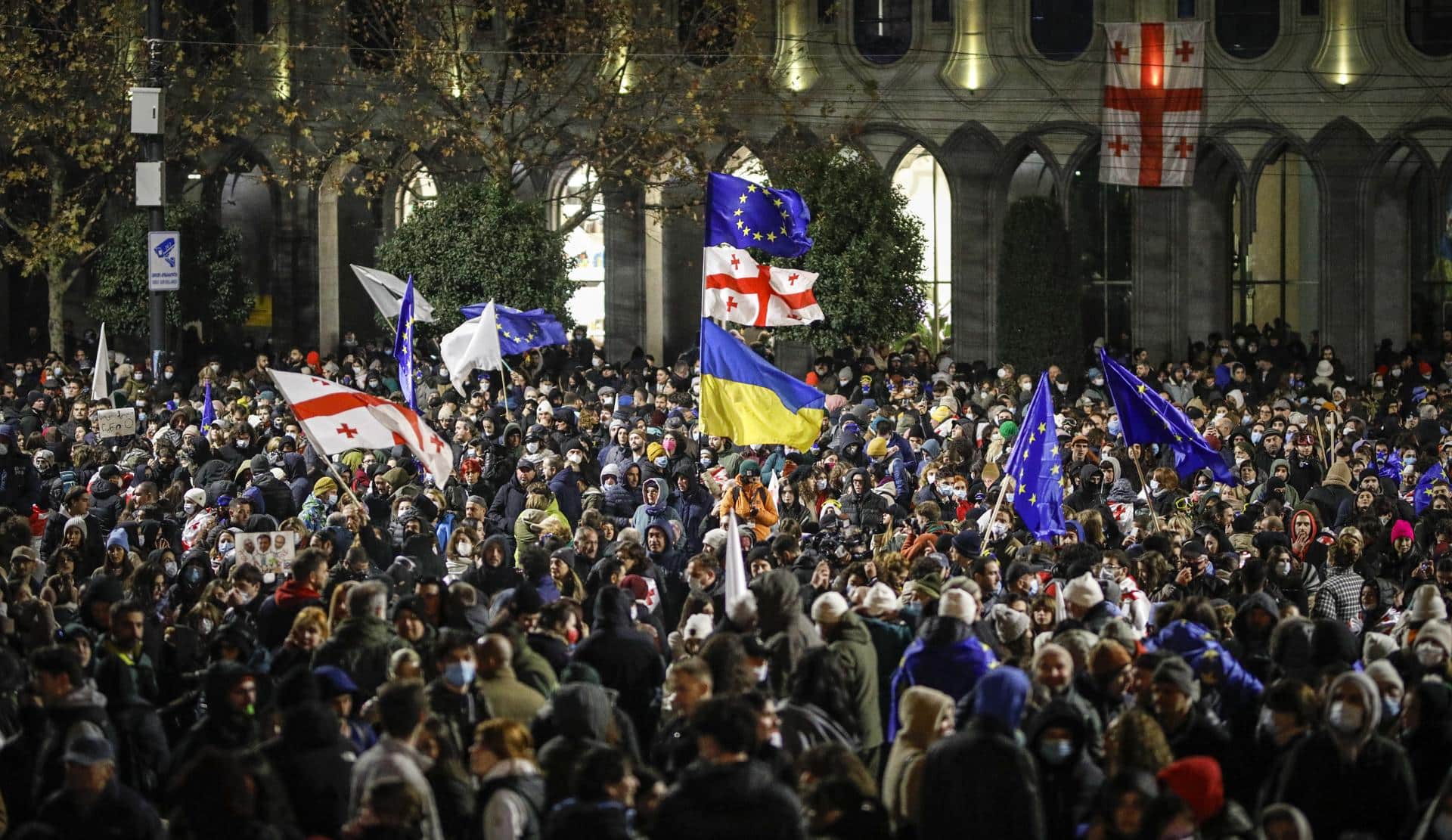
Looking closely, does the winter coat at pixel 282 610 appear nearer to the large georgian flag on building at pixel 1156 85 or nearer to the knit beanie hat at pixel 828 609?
the knit beanie hat at pixel 828 609

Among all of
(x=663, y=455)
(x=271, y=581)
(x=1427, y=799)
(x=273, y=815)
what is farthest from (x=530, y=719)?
(x=663, y=455)

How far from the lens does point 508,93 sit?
119ft

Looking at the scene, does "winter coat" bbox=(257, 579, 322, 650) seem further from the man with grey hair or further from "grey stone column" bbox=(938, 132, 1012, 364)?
"grey stone column" bbox=(938, 132, 1012, 364)

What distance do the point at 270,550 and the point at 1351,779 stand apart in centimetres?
787

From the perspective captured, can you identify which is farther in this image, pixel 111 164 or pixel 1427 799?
pixel 111 164

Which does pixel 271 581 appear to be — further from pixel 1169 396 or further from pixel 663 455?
pixel 1169 396

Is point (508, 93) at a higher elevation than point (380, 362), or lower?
higher

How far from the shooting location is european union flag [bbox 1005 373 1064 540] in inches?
583

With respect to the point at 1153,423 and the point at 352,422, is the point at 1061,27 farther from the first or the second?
the point at 352,422

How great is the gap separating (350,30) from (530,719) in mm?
28335

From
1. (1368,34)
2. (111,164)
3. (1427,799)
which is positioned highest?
(1368,34)

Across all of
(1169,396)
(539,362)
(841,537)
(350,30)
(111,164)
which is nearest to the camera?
(841,537)

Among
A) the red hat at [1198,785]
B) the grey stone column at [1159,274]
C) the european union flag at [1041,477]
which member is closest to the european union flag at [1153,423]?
the european union flag at [1041,477]

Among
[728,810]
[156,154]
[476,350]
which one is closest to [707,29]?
[156,154]
